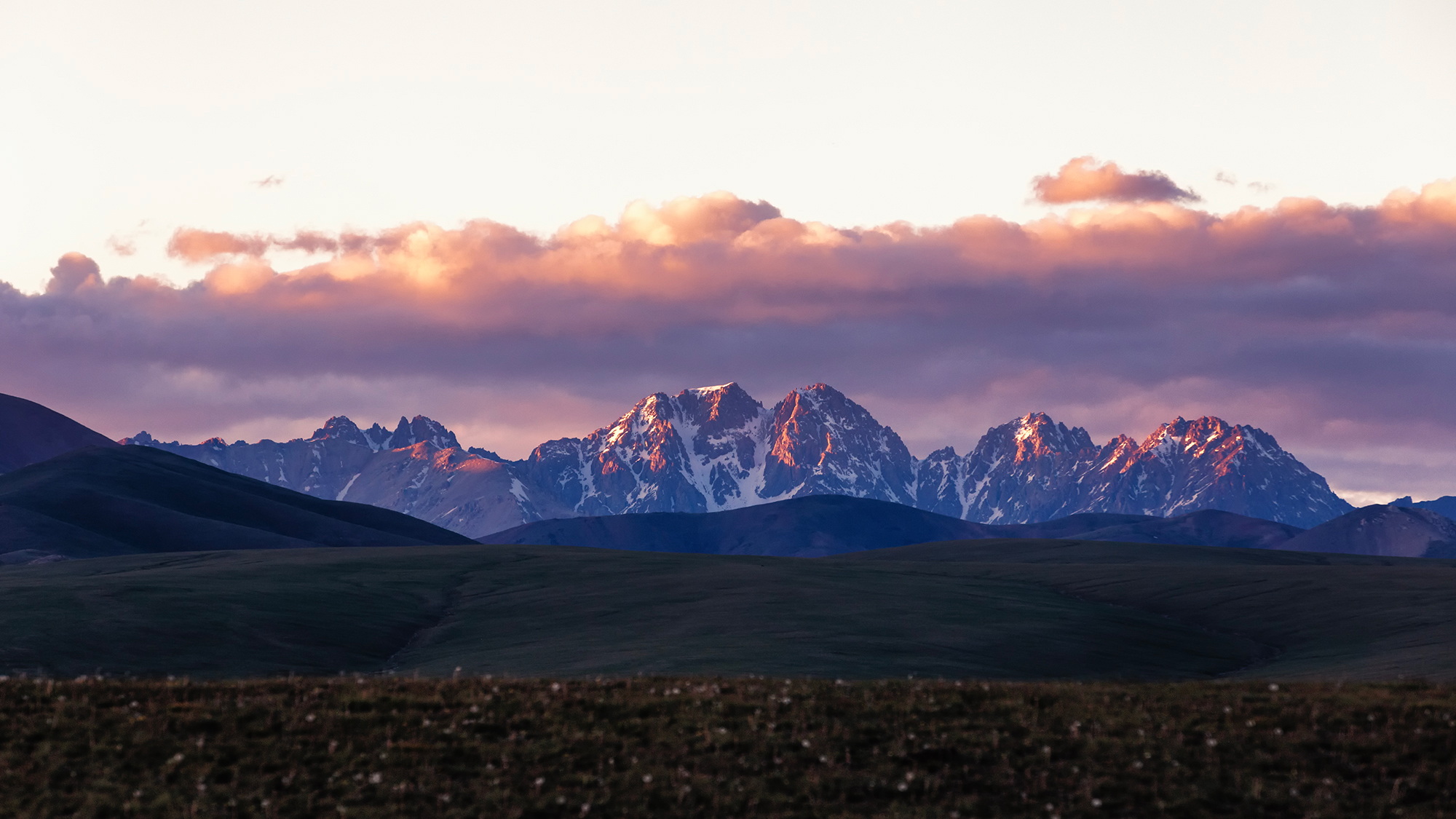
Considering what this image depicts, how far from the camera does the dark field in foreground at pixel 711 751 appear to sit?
24.8 metres

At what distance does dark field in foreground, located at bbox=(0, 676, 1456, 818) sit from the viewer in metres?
24.8

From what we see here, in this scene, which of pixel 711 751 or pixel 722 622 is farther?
pixel 722 622

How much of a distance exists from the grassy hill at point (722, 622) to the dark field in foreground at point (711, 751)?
3217cm

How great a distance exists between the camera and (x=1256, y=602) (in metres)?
128

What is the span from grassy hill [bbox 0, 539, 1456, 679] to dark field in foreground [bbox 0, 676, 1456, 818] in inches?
1267

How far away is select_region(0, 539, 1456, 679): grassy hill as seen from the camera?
8112cm

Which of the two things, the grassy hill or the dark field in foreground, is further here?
the grassy hill

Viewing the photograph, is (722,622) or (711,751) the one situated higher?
(722,622)

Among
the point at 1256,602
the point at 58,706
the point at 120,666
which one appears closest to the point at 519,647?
the point at 120,666

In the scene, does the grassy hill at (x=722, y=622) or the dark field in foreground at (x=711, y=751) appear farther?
the grassy hill at (x=722, y=622)

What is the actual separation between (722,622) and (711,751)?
253 feet

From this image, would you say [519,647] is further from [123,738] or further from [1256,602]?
[1256,602]

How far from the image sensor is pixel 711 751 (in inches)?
1088

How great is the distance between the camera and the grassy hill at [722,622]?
81125 millimetres
